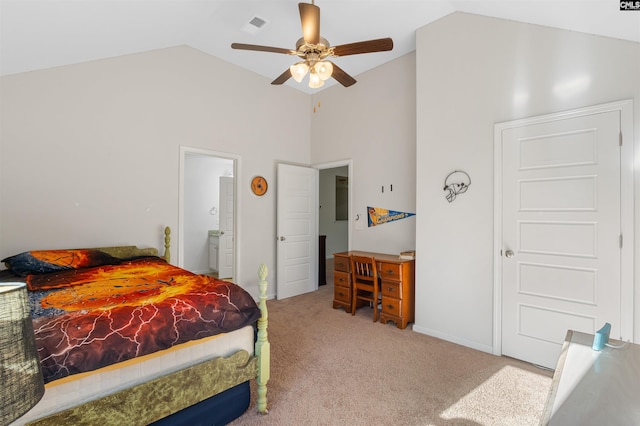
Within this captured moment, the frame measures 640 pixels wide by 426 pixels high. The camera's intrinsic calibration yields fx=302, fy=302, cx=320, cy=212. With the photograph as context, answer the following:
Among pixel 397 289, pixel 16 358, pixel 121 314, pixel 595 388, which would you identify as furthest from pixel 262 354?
pixel 397 289

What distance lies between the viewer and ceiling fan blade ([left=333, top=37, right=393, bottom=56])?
217 centimetres

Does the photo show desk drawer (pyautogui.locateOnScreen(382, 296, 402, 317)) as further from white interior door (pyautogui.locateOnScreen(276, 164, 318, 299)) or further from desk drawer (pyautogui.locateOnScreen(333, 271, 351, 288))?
white interior door (pyautogui.locateOnScreen(276, 164, 318, 299))

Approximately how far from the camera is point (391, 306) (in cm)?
349

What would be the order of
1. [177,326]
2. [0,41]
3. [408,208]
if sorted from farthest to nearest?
[408,208]
[0,41]
[177,326]

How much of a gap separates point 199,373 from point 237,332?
30cm

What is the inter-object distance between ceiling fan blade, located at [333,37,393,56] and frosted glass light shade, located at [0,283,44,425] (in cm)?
220

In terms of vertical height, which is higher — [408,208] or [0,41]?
[0,41]

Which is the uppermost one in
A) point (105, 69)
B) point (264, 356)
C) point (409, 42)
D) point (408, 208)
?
point (409, 42)

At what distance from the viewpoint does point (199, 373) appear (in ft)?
5.39

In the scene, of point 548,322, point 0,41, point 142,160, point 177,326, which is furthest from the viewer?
point 142,160

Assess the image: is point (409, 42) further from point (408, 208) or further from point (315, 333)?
point (315, 333)

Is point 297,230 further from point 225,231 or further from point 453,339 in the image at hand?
point 453,339

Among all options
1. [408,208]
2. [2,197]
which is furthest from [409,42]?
[2,197]

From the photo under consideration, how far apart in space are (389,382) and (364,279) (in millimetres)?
1515
